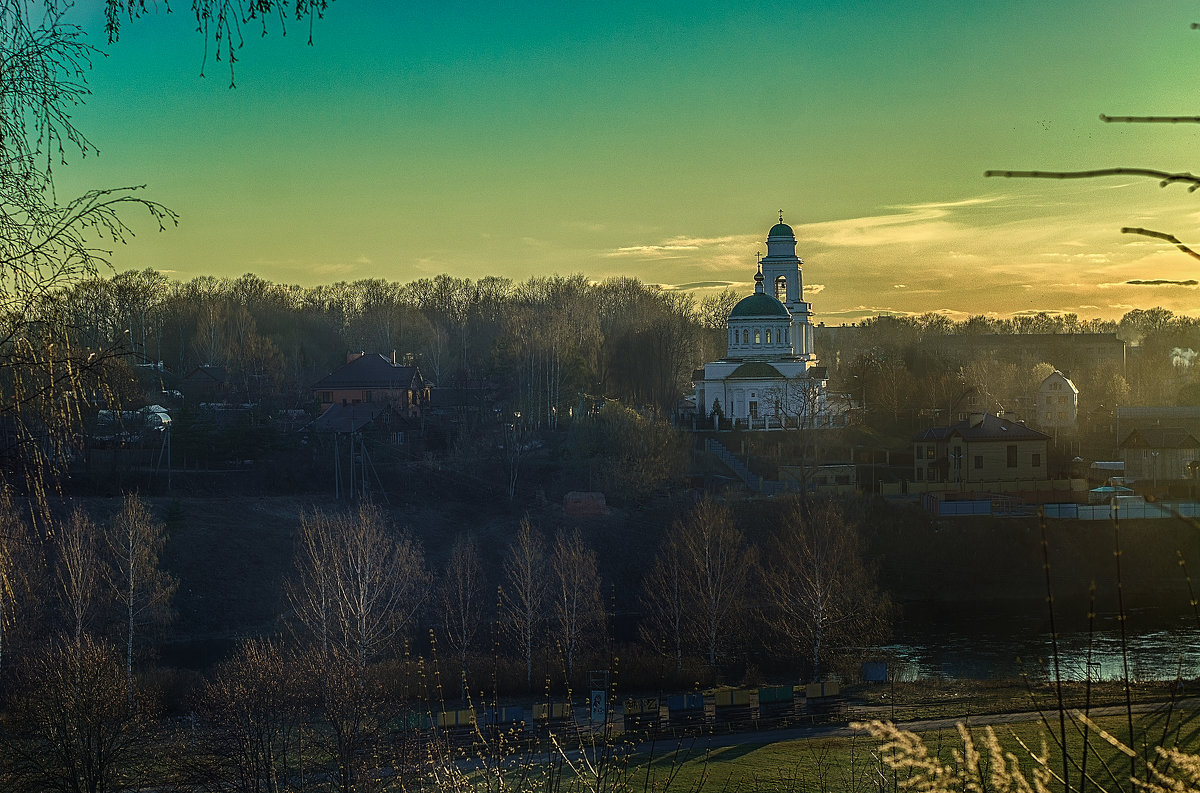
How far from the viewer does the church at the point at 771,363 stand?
5238cm

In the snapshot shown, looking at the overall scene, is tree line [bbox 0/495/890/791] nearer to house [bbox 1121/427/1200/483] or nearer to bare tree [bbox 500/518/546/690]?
bare tree [bbox 500/518/546/690]

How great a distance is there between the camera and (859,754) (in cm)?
1591

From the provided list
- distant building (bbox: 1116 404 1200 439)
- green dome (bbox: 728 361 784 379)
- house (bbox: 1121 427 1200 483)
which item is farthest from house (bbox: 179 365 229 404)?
distant building (bbox: 1116 404 1200 439)

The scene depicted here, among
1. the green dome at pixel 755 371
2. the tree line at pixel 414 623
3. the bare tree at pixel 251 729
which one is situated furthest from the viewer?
the green dome at pixel 755 371

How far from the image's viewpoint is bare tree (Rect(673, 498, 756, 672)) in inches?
974

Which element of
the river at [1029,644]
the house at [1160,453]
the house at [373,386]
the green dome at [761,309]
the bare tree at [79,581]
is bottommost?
the river at [1029,644]

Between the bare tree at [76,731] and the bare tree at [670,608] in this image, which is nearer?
the bare tree at [76,731]

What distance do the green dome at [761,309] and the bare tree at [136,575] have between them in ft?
121

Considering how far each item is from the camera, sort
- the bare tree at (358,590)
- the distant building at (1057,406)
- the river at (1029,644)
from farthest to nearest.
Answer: the distant building at (1057,406) → the river at (1029,644) → the bare tree at (358,590)

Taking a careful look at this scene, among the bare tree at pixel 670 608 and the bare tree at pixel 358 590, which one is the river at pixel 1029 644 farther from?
the bare tree at pixel 358 590

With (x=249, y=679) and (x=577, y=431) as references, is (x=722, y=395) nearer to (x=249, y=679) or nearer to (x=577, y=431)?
(x=577, y=431)

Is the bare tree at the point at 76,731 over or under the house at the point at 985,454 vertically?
under

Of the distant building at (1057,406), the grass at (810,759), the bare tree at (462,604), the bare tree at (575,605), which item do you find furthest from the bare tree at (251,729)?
the distant building at (1057,406)

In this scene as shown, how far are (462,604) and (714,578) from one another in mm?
5866
